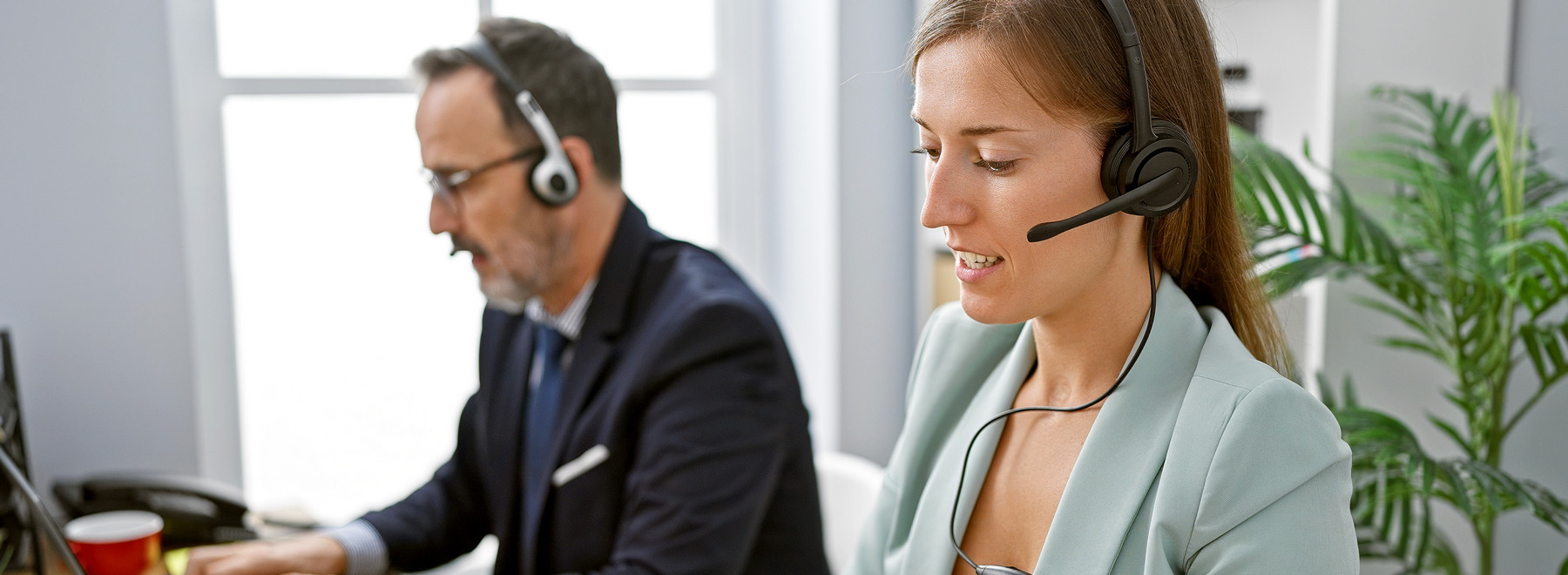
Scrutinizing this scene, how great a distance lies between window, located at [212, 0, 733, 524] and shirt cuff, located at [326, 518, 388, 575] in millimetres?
873

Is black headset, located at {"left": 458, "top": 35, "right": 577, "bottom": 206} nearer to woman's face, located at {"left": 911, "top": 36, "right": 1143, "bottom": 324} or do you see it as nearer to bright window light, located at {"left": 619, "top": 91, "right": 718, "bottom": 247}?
woman's face, located at {"left": 911, "top": 36, "right": 1143, "bottom": 324}

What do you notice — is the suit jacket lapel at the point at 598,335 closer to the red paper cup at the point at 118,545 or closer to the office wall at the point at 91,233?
the red paper cup at the point at 118,545

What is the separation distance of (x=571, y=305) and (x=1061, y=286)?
0.90 m

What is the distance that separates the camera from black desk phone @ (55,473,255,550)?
64.5 inches

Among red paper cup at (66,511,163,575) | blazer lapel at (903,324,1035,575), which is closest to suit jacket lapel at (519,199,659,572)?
red paper cup at (66,511,163,575)

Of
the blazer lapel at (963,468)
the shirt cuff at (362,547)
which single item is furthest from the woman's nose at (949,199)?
the shirt cuff at (362,547)

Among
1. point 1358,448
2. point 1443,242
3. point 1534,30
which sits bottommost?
point 1358,448

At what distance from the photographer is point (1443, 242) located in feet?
4.90

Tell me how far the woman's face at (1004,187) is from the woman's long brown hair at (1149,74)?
0.04 ft

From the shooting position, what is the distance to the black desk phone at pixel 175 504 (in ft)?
5.37

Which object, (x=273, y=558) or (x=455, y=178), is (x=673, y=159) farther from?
(x=273, y=558)

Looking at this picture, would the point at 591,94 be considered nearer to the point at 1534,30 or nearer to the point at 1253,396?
the point at 1253,396

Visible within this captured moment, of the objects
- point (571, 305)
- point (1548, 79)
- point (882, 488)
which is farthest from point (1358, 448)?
point (571, 305)

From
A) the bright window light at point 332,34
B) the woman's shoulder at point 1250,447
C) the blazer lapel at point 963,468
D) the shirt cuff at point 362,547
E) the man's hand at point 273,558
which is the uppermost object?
the bright window light at point 332,34
